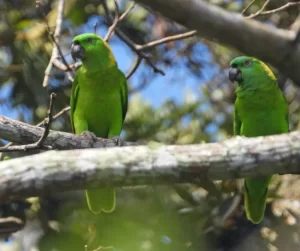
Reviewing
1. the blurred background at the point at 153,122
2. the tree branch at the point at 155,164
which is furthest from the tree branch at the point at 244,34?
the blurred background at the point at 153,122

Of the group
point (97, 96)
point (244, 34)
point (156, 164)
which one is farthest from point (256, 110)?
point (244, 34)

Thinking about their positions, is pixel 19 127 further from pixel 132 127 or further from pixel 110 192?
pixel 132 127

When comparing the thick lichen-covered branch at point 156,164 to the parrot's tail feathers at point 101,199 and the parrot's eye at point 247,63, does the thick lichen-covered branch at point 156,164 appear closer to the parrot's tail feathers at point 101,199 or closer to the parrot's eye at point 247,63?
the parrot's tail feathers at point 101,199

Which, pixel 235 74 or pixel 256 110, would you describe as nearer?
pixel 256 110

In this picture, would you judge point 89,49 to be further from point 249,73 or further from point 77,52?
point 249,73

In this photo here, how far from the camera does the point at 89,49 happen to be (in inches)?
189

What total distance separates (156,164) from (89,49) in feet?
8.74

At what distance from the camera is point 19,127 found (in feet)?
12.0

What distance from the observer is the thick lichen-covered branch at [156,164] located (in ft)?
7.08

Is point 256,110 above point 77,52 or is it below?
below

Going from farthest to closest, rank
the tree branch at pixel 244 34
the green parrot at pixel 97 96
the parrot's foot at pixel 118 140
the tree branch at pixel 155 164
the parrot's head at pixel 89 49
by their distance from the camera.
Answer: the parrot's head at pixel 89 49, the green parrot at pixel 97 96, the parrot's foot at pixel 118 140, the tree branch at pixel 155 164, the tree branch at pixel 244 34

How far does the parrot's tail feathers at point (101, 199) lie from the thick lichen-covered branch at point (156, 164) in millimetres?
2157

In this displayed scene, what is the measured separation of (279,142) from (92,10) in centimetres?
394

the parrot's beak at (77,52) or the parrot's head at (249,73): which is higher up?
the parrot's beak at (77,52)
